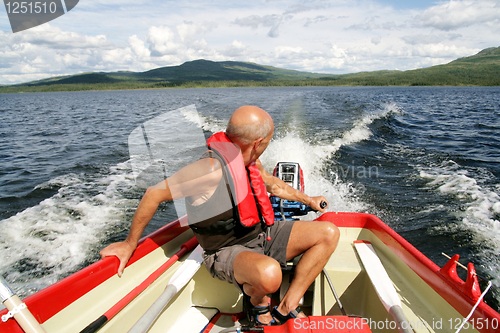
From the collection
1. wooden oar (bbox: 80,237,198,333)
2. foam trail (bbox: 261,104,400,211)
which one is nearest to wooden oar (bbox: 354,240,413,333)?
wooden oar (bbox: 80,237,198,333)

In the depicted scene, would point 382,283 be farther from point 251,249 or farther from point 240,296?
point 240,296

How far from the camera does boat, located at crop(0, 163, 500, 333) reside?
196 centimetres

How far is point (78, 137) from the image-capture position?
15562 mm

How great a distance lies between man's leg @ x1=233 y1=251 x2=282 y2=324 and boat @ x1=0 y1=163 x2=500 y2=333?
0.73ft

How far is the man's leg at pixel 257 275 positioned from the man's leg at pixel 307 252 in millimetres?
229

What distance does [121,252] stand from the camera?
8.14ft

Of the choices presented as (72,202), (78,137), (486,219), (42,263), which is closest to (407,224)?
(486,219)

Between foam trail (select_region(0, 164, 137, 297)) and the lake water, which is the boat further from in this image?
foam trail (select_region(0, 164, 137, 297))

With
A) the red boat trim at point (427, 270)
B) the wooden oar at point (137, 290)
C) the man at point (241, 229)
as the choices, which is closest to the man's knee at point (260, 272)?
the man at point (241, 229)

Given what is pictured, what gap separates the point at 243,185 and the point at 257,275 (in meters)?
0.61

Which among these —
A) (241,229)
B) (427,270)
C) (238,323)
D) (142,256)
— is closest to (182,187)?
(241,229)

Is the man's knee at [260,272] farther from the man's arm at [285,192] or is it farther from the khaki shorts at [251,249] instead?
the man's arm at [285,192]

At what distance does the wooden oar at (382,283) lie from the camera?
6.57ft

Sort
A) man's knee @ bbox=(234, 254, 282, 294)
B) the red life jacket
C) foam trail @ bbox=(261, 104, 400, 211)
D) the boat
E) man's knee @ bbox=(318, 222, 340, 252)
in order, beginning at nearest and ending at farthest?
the boat
man's knee @ bbox=(234, 254, 282, 294)
the red life jacket
man's knee @ bbox=(318, 222, 340, 252)
foam trail @ bbox=(261, 104, 400, 211)
